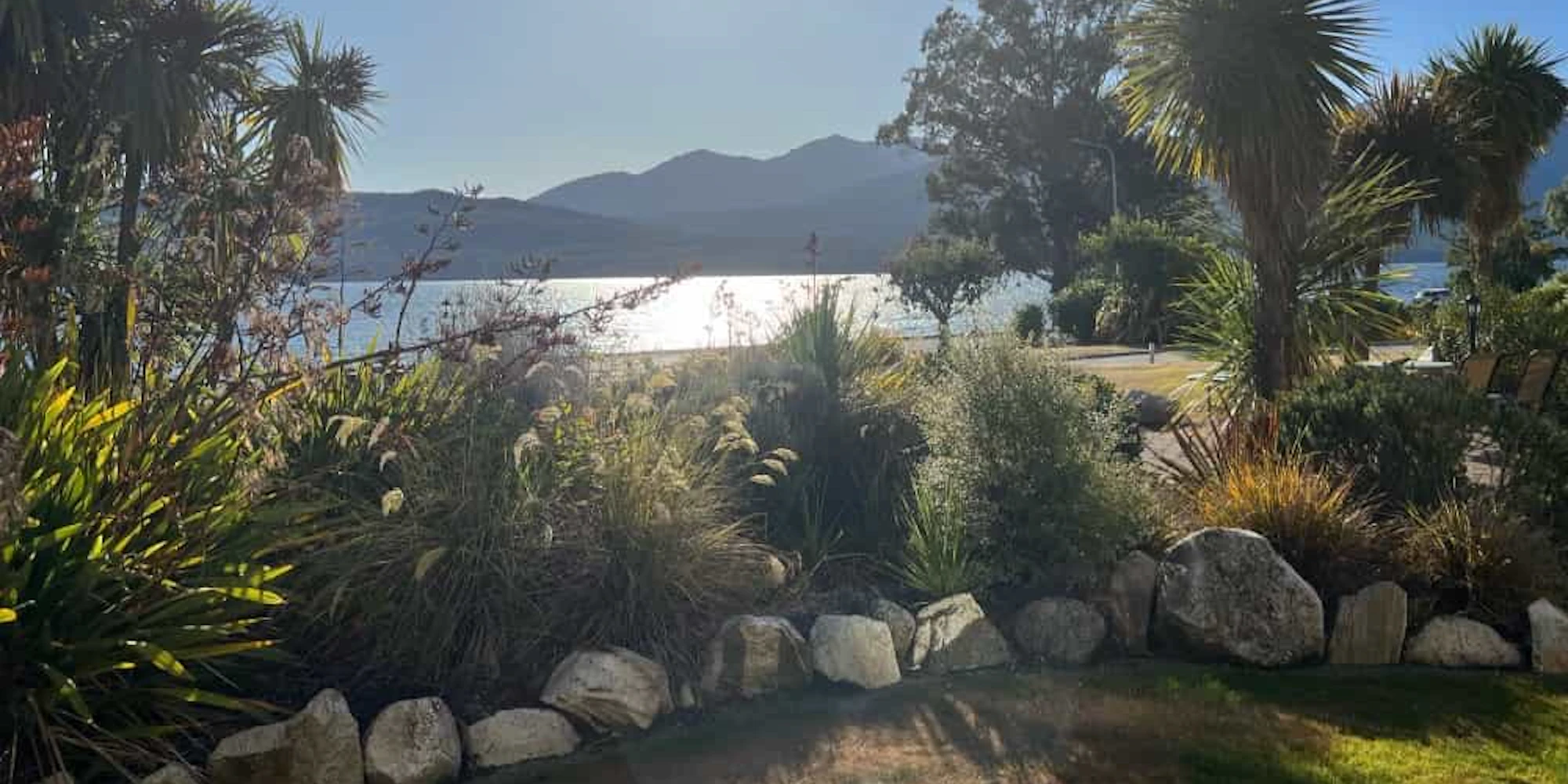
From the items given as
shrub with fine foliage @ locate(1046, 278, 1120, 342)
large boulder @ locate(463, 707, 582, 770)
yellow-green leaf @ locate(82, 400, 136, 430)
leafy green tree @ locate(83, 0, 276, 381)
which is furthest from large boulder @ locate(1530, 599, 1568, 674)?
shrub with fine foliage @ locate(1046, 278, 1120, 342)

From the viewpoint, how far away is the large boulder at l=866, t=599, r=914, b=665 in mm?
4945

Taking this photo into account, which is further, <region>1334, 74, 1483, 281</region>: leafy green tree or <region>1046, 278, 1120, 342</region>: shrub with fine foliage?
<region>1046, 278, 1120, 342</region>: shrub with fine foliage

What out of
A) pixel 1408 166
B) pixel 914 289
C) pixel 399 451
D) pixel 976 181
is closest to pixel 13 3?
pixel 399 451

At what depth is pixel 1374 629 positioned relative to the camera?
16.3 feet

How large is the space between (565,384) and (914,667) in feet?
6.91

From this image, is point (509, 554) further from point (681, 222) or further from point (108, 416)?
point (681, 222)

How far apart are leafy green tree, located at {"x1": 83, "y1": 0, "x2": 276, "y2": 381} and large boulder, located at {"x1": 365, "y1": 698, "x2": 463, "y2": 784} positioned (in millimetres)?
7822

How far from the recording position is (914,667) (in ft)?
16.1

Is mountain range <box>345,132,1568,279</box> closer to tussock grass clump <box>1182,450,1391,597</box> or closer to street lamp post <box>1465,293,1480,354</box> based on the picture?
tussock grass clump <box>1182,450,1391,597</box>

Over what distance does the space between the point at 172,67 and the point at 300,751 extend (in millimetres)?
10300

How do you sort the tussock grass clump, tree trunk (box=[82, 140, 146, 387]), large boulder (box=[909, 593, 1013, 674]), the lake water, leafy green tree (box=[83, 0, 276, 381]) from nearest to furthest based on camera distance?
tree trunk (box=[82, 140, 146, 387]), large boulder (box=[909, 593, 1013, 674]), the tussock grass clump, the lake water, leafy green tree (box=[83, 0, 276, 381])

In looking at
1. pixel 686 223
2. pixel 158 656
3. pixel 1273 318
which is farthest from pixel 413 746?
pixel 686 223

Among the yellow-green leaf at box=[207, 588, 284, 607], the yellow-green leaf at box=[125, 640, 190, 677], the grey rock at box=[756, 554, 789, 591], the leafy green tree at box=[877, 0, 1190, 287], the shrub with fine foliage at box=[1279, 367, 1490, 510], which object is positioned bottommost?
the grey rock at box=[756, 554, 789, 591]

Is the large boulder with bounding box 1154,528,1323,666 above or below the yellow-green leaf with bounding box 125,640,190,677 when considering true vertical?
below
